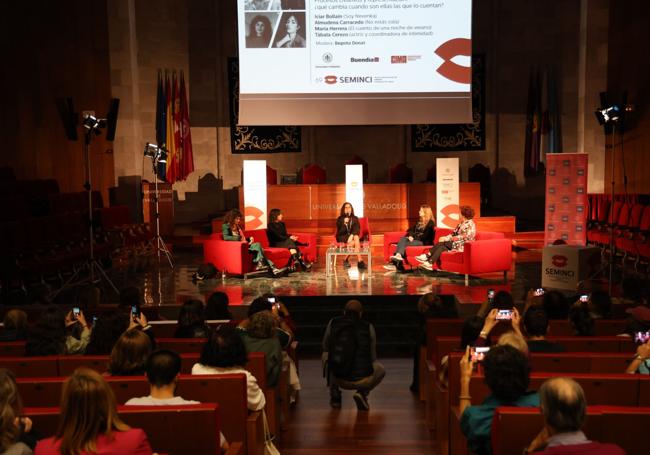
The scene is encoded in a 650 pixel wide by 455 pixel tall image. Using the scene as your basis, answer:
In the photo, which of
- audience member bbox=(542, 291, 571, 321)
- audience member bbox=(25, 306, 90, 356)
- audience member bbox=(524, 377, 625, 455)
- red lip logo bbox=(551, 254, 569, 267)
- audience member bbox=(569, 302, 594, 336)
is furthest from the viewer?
red lip logo bbox=(551, 254, 569, 267)

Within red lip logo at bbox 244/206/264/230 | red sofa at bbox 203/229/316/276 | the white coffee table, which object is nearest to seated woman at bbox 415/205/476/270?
the white coffee table

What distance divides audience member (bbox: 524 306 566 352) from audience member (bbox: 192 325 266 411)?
1554mm

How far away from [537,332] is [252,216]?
7.62 metres

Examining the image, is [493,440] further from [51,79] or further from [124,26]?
[124,26]

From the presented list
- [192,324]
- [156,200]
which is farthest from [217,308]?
[156,200]

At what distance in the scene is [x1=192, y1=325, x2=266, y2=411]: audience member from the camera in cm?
384

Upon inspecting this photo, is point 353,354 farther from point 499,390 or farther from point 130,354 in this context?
point 499,390

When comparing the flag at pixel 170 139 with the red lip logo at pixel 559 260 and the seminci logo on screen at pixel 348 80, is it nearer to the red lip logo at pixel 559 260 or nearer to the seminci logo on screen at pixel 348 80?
the seminci logo on screen at pixel 348 80

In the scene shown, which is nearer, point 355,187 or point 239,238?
point 239,238

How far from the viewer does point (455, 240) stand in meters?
9.96

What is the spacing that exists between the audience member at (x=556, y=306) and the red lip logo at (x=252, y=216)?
641 cm

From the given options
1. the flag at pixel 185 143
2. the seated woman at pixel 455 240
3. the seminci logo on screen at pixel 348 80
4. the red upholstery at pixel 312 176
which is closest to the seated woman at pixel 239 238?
the seated woman at pixel 455 240

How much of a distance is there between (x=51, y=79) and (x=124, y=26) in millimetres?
2461

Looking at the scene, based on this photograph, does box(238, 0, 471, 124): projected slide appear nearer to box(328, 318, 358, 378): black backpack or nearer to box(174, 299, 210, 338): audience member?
box(328, 318, 358, 378): black backpack
